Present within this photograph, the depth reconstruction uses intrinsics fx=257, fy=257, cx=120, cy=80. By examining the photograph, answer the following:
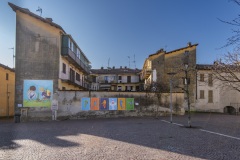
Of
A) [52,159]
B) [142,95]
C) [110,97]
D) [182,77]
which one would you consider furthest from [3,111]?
[52,159]

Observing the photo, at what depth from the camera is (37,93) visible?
88.1 feet

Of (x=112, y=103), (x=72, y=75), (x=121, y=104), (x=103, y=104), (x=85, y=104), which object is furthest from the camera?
(x=72, y=75)

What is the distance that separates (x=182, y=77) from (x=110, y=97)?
15411 mm

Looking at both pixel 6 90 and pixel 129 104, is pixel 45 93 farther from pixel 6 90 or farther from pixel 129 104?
pixel 6 90

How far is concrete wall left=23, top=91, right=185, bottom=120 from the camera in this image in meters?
26.8

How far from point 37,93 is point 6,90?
10.7 meters

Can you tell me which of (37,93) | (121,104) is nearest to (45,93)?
(37,93)

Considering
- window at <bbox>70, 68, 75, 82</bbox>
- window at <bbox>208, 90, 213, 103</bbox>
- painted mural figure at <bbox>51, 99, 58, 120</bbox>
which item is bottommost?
painted mural figure at <bbox>51, 99, 58, 120</bbox>

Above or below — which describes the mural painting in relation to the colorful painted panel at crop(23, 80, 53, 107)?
below

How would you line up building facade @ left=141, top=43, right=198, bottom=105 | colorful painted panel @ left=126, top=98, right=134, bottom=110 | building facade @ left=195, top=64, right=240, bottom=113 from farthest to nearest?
1. building facade @ left=141, top=43, right=198, bottom=105
2. building facade @ left=195, top=64, right=240, bottom=113
3. colorful painted panel @ left=126, top=98, right=134, bottom=110

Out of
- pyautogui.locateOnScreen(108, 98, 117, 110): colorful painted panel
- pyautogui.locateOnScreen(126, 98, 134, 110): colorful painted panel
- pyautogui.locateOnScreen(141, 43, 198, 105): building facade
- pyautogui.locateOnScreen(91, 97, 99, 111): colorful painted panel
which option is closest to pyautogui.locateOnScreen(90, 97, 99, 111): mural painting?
pyautogui.locateOnScreen(91, 97, 99, 111): colorful painted panel

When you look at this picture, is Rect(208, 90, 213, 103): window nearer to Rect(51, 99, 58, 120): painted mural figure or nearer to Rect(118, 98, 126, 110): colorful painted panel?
Rect(118, 98, 126, 110): colorful painted panel

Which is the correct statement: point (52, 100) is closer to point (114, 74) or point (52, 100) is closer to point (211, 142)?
point (211, 142)

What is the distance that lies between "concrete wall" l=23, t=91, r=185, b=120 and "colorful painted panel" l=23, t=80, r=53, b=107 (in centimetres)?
62
